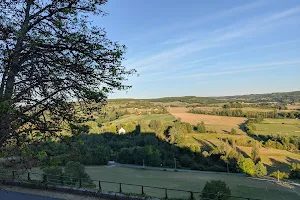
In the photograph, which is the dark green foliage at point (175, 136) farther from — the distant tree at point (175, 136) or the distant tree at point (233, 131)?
the distant tree at point (233, 131)

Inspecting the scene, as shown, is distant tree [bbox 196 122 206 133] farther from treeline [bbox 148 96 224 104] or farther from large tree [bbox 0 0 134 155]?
large tree [bbox 0 0 134 155]

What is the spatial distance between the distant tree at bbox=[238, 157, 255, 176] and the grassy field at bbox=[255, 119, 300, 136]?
2086 centimetres

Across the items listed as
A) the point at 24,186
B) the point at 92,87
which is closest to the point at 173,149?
the point at 24,186

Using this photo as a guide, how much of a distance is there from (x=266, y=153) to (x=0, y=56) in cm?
5362

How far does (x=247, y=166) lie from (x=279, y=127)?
2749 centimetres

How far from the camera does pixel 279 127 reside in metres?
62.8

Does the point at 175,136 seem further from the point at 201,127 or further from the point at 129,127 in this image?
the point at 129,127

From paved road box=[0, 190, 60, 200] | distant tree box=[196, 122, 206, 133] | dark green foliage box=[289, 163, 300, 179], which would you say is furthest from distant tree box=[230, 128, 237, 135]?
paved road box=[0, 190, 60, 200]

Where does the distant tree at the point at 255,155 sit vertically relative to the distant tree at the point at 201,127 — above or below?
below

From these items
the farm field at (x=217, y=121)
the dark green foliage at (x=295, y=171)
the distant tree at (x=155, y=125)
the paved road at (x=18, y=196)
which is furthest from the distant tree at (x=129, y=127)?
the paved road at (x=18, y=196)

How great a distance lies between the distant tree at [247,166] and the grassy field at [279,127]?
2086 cm

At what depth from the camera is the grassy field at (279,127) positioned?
59.4 m

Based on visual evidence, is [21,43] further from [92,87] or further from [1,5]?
[92,87]

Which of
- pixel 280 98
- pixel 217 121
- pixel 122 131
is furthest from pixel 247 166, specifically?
pixel 280 98
